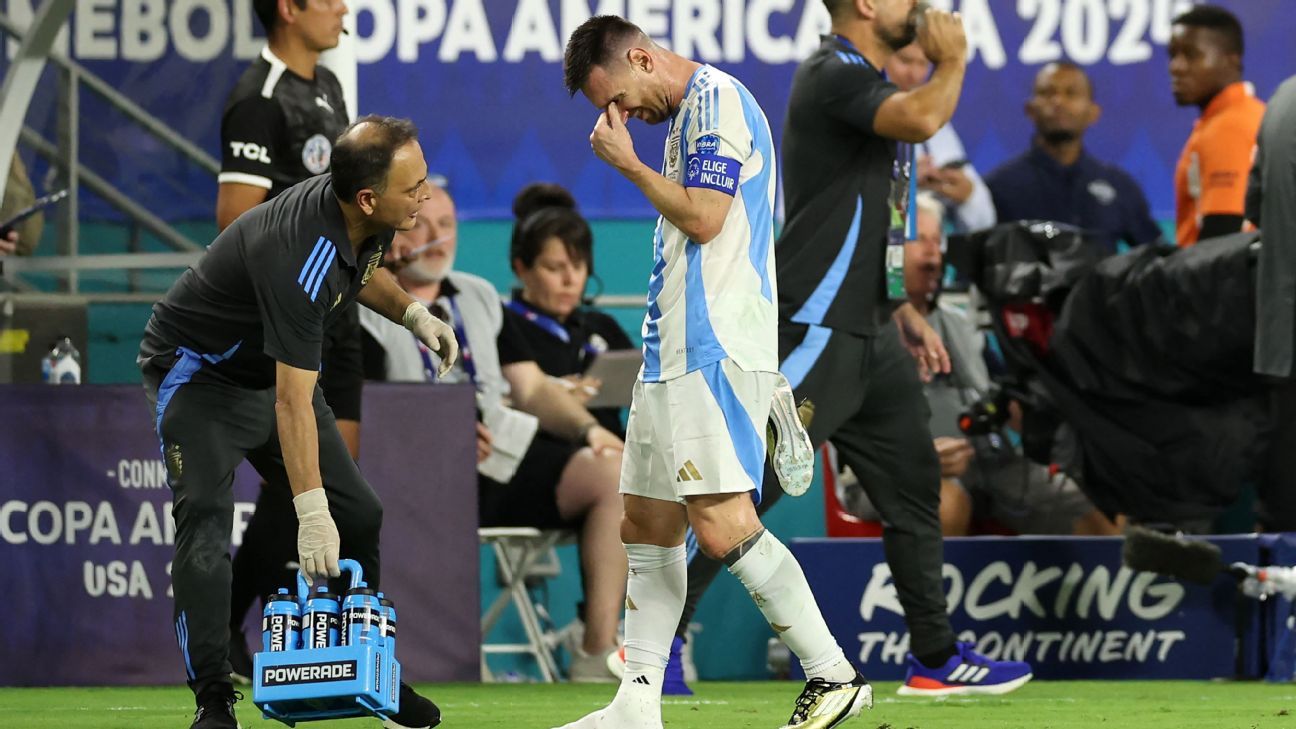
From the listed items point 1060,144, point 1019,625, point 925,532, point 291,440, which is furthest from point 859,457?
point 1060,144

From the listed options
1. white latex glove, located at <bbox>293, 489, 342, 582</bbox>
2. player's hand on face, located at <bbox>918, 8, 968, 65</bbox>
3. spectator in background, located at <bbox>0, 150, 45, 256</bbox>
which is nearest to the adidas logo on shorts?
white latex glove, located at <bbox>293, 489, 342, 582</bbox>

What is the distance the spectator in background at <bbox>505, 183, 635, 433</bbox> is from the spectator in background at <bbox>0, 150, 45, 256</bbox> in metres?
2.09

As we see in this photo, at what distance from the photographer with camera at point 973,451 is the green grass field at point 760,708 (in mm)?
1254

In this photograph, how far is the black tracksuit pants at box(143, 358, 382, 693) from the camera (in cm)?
505

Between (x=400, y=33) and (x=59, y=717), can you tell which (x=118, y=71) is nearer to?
(x=400, y=33)

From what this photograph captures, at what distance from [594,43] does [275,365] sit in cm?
122

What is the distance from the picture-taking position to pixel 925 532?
673cm

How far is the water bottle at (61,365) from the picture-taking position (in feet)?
26.3

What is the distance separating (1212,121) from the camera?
359 inches

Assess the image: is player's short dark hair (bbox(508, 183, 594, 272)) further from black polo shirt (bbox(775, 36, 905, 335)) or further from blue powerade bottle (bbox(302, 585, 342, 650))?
blue powerade bottle (bbox(302, 585, 342, 650))

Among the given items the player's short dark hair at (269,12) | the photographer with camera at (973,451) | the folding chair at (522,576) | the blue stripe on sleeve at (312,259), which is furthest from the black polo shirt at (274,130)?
the photographer with camera at (973,451)

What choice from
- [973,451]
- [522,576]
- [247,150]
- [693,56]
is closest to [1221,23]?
[973,451]

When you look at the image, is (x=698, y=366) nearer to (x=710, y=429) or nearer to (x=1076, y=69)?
(x=710, y=429)

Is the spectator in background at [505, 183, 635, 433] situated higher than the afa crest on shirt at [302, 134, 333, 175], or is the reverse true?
the afa crest on shirt at [302, 134, 333, 175]
